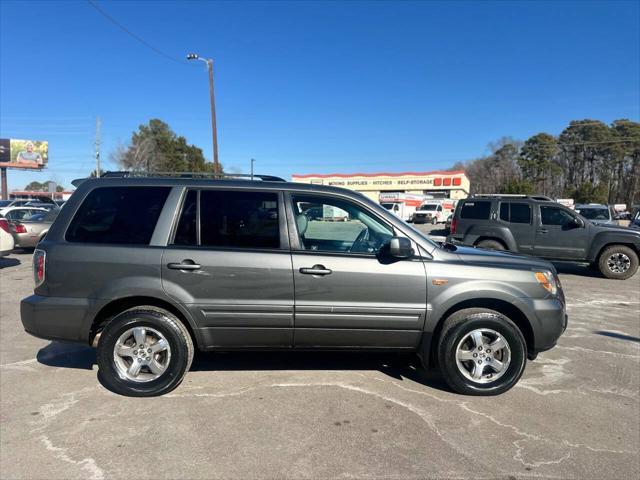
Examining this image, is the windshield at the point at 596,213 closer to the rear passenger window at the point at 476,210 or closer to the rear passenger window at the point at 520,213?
the rear passenger window at the point at 520,213

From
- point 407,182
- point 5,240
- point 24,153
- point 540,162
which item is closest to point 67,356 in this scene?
point 5,240

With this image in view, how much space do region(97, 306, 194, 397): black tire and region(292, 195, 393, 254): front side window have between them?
4.39 ft

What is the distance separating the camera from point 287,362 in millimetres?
4305

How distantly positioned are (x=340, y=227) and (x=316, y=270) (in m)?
0.62

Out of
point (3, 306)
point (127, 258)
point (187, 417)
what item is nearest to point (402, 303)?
point (187, 417)

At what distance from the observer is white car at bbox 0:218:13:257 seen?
931cm

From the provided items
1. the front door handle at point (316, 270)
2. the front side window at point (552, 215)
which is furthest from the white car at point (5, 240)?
the front side window at point (552, 215)

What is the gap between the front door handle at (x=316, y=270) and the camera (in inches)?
137

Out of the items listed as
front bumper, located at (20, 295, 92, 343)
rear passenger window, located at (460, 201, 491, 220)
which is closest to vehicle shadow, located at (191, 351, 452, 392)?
front bumper, located at (20, 295, 92, 343)

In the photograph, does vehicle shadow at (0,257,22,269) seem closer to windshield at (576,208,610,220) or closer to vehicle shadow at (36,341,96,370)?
vehicle shadow at (36,341,96,370)

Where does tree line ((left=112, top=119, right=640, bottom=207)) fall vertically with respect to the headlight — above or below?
above

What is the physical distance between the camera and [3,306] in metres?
6.54

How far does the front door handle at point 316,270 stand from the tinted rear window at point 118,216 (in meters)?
1.38

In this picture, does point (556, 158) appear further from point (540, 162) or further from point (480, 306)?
point (480, 306)
